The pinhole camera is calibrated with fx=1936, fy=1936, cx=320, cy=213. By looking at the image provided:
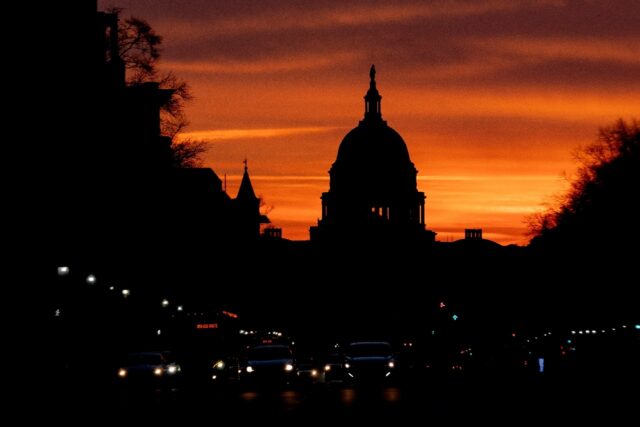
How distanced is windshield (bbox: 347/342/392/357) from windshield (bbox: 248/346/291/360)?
3106 millimetres

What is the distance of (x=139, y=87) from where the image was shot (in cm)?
7712

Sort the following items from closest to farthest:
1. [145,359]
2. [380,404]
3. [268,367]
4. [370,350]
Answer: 1. [380,404]
2. [145,359]
3. [268,367]
4. [370,350]

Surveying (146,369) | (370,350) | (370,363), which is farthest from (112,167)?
(146,369)

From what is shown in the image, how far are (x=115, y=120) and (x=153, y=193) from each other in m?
15.6

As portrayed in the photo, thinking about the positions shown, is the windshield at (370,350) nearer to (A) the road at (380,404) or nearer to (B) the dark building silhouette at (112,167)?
(A) the road at (380,404)

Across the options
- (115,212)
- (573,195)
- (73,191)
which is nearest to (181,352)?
(115,212)

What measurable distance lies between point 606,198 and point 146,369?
3628 centimetres

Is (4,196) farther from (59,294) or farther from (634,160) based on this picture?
(634,160)

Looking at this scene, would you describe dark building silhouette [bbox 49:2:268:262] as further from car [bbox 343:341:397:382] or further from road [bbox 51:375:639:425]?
road [bbox 51:375:639:425]

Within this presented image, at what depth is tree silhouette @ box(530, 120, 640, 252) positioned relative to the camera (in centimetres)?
9356

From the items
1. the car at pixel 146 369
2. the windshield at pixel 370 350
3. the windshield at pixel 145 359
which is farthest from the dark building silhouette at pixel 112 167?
the windshield at pixel 370 350

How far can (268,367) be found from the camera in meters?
71.6

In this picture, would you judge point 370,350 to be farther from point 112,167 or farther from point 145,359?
point 112,167

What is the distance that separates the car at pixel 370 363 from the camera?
242 feet
